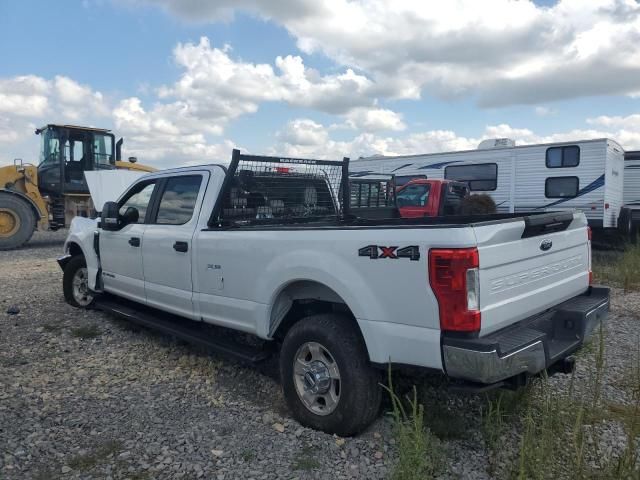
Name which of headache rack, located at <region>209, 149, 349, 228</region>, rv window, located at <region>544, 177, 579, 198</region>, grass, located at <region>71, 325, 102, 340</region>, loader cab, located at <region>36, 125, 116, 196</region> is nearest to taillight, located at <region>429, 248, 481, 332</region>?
headache rack, located at <region>209, 149, 349, 228</region>

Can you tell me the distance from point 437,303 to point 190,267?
7.85ft

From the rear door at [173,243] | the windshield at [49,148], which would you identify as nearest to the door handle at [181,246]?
the rear door at [173,243]

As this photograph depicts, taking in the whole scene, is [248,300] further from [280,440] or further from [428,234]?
[428,234]

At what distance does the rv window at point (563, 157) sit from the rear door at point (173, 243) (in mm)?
11383

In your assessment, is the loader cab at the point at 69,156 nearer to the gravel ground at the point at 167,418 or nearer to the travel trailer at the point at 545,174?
the travel trailer at the point at 545,174

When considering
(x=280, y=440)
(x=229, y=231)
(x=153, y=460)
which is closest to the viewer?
(x=153, y=460)

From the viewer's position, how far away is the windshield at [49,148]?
13.9 m

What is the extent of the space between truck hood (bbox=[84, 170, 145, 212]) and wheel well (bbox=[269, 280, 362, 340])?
1041 centimetres

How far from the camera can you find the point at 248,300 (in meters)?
3.92

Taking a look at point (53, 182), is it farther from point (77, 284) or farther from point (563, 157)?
point (563, 157)

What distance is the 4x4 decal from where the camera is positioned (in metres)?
2.86

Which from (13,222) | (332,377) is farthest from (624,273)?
(13,222)

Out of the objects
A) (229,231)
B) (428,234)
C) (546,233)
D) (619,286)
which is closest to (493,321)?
(428,234)

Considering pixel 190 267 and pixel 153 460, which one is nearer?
pixel 153 460
